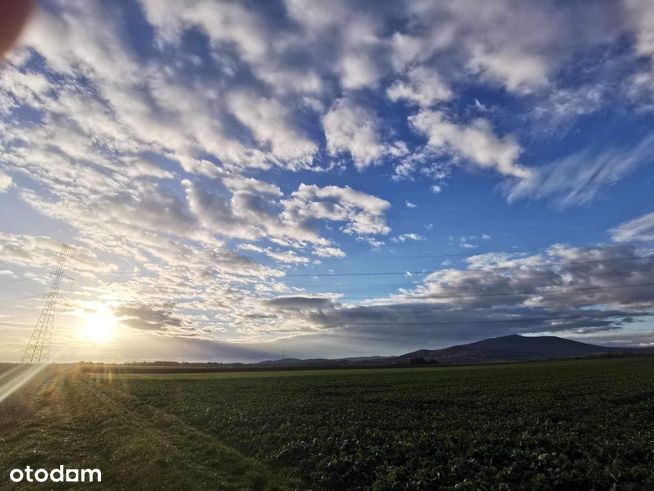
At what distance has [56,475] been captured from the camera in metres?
17.4

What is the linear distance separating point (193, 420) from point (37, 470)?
1373 cm

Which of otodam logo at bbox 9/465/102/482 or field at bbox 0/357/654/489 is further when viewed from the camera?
otodam logo at bbox 9/465/102/482

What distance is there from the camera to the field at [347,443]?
16172 mm

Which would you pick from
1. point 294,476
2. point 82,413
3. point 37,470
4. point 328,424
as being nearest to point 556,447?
point 294,476

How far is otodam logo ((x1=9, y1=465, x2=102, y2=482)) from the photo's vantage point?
55.5 feet

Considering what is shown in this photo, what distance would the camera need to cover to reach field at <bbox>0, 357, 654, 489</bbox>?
637 inches

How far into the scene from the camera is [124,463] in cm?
1931

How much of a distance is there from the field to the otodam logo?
0.47 metres

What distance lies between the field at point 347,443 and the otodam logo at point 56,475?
0.47 metres

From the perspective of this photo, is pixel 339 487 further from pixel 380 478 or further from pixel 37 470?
pixel 37 470

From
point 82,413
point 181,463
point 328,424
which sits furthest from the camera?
point 82,413

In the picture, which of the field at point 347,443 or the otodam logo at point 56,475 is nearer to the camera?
the field at point 347,443

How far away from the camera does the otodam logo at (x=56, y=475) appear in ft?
55.5

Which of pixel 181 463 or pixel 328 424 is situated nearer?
pixel 181 463
